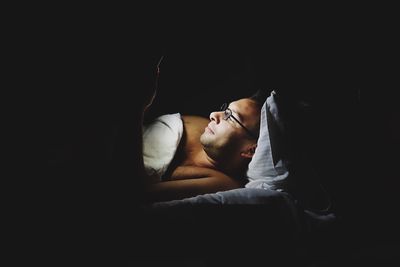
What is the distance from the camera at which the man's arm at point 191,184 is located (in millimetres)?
1862

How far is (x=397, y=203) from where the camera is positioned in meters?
1.67

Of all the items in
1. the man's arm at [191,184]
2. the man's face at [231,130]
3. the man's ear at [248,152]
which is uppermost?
the man's face at [231,130]

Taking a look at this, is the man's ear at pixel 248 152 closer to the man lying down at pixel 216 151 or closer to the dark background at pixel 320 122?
the man lying down at pixel 216 151

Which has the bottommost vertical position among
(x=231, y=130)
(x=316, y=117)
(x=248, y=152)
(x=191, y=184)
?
(x=191, y=184)

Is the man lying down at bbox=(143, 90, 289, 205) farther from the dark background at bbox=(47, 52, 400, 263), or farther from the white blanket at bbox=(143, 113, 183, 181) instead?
the dark background at bbox=(47, 52, 400, 263)

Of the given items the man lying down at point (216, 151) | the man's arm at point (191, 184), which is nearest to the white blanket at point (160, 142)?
the man lying down at point (216, 151)

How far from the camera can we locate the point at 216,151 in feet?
7.54

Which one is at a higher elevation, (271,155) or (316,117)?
(316,117)

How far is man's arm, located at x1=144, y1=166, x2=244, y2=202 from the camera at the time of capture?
1.86 m

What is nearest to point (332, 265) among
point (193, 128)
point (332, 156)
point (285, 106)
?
point (332, 156)

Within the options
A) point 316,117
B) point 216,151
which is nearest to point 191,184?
point 216,151

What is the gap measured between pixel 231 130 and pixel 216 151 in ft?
0.60

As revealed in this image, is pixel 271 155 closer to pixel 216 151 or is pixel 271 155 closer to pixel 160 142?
pixel 216 151

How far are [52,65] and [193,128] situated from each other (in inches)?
50.6
